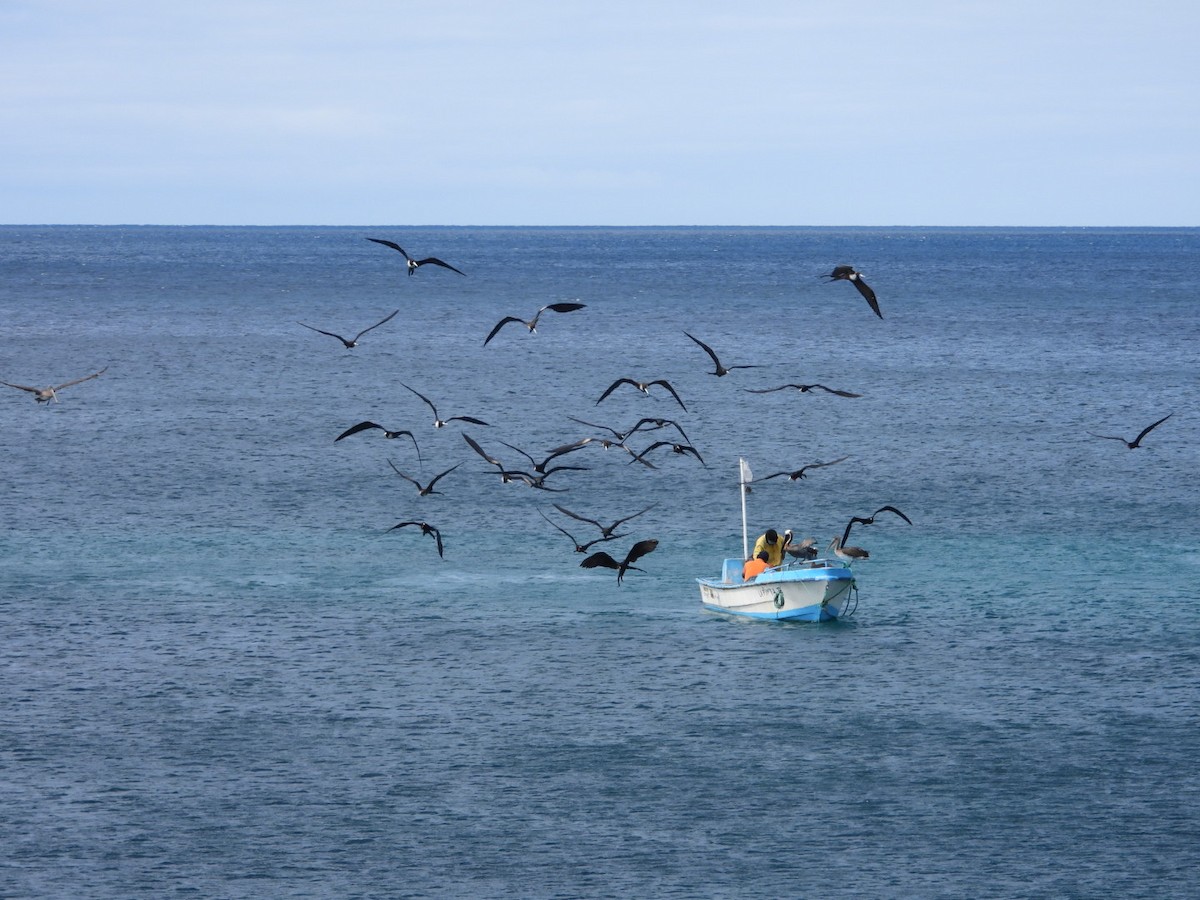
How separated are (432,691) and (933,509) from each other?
125ft

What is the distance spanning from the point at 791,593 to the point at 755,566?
1.78 meters

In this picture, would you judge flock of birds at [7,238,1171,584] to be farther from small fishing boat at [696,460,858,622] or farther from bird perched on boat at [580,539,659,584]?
small fishing boat at [696,460,858,622]

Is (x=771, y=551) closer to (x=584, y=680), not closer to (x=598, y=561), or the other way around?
(x=584, y=680)

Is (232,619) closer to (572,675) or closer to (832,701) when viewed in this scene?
(572,675)

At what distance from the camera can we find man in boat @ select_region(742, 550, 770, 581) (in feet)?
203

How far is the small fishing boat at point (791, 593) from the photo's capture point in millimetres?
60781

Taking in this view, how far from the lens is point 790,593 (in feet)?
201

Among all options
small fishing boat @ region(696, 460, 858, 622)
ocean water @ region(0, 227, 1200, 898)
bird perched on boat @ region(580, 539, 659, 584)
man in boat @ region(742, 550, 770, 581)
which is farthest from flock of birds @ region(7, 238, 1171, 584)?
ocean water @ region(0, 227, 1200, 898)

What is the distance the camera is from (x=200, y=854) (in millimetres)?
40250

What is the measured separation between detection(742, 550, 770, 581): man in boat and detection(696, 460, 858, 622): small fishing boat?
321 millimetres

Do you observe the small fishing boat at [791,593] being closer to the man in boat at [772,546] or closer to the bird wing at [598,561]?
the man in boat at [772,546]

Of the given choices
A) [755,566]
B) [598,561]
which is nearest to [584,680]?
[755,566]

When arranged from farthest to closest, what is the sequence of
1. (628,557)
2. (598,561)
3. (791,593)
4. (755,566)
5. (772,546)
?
(772,546)
(755,566)
(791,593)
(598,561)
(628,557)

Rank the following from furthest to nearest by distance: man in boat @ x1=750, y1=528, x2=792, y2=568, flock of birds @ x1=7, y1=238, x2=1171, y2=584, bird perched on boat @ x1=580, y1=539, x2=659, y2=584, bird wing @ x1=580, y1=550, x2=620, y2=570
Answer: man in boat @ x1=750, y1=528, x2=792, y2=568
bird wing @ x1=580, y1=550, x2=620, y2=570
bird perched on boat @ x1=580, y1=539, x2=659, y2=584
flock of birds @ x1=7, y1=238, x2=1171, y2=584
